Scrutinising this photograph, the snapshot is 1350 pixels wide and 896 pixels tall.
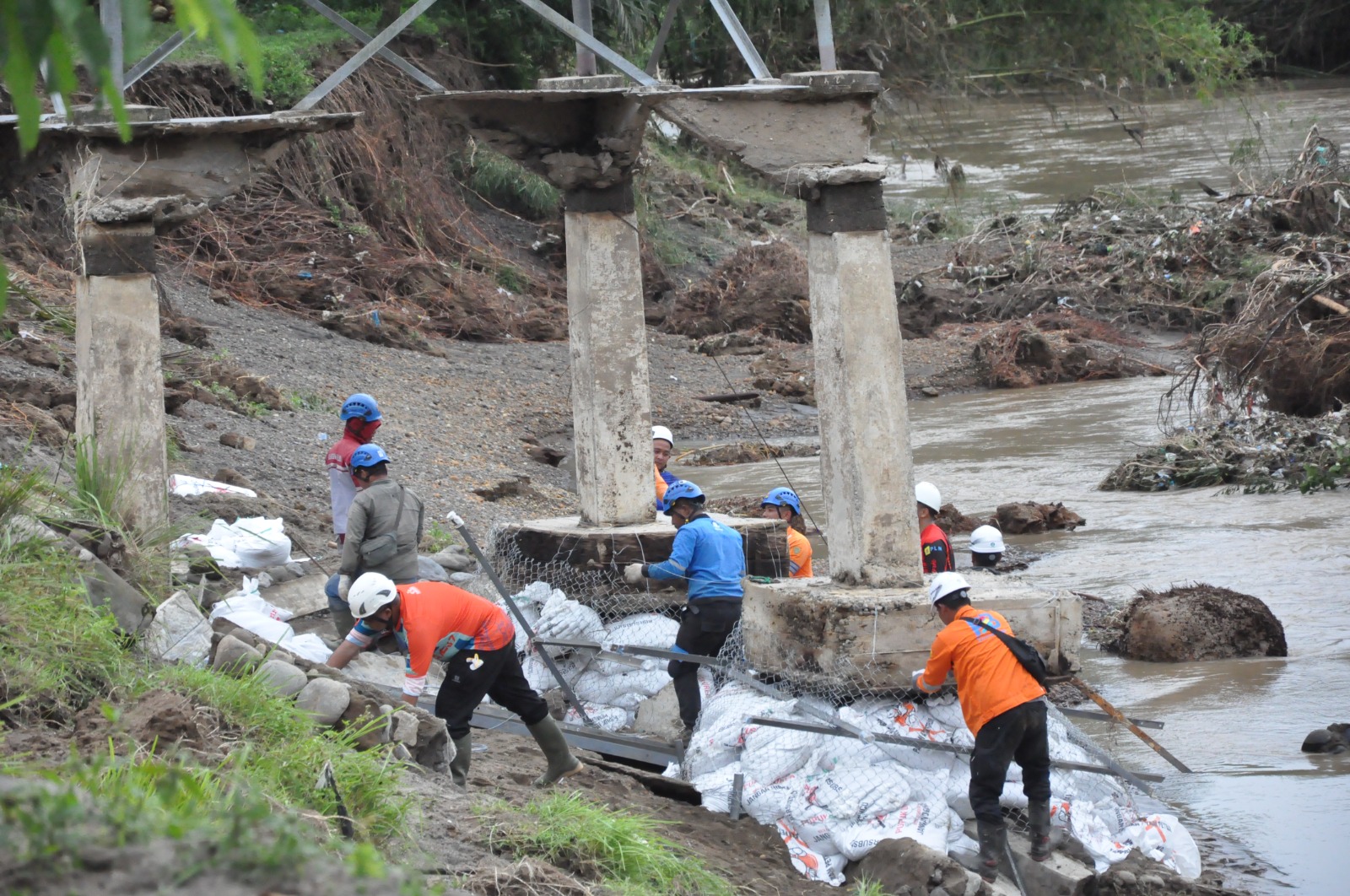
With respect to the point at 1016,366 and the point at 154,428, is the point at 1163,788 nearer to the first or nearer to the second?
the point at 154,428

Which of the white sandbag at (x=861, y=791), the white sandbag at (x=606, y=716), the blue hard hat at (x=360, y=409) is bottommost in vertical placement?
the white sandbag at (x=606, y=716)

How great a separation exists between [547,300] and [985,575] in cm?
1549

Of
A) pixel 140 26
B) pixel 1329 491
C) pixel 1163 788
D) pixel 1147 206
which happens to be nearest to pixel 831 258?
pixel 1163 788

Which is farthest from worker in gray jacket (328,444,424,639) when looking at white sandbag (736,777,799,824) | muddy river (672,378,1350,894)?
muddy river (672,378,1350,894)

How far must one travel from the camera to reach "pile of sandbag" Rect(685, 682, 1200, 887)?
6777 millimetres

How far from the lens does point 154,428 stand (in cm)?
827

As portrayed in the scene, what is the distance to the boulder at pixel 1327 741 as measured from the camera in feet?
26.3

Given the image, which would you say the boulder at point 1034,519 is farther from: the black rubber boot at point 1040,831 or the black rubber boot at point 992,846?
the black rubber boot at point 992,846

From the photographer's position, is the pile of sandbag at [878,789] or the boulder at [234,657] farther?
the pile of sandbag at [878,789]

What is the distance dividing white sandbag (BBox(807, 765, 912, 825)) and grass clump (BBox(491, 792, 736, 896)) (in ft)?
4.12

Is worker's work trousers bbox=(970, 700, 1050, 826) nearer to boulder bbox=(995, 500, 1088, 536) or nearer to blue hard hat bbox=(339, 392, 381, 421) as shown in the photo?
blue hard hat bbox=(339, 392, 381, 421)

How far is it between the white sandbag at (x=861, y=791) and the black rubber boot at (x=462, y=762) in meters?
1.60

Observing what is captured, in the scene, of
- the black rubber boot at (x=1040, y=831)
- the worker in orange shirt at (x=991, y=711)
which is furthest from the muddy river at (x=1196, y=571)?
the worker in orange shirt at (x=991, y=711)

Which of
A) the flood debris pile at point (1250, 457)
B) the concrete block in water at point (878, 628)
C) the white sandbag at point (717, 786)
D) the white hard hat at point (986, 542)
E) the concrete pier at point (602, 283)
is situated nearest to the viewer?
the white sandbag at point (717, 786)
